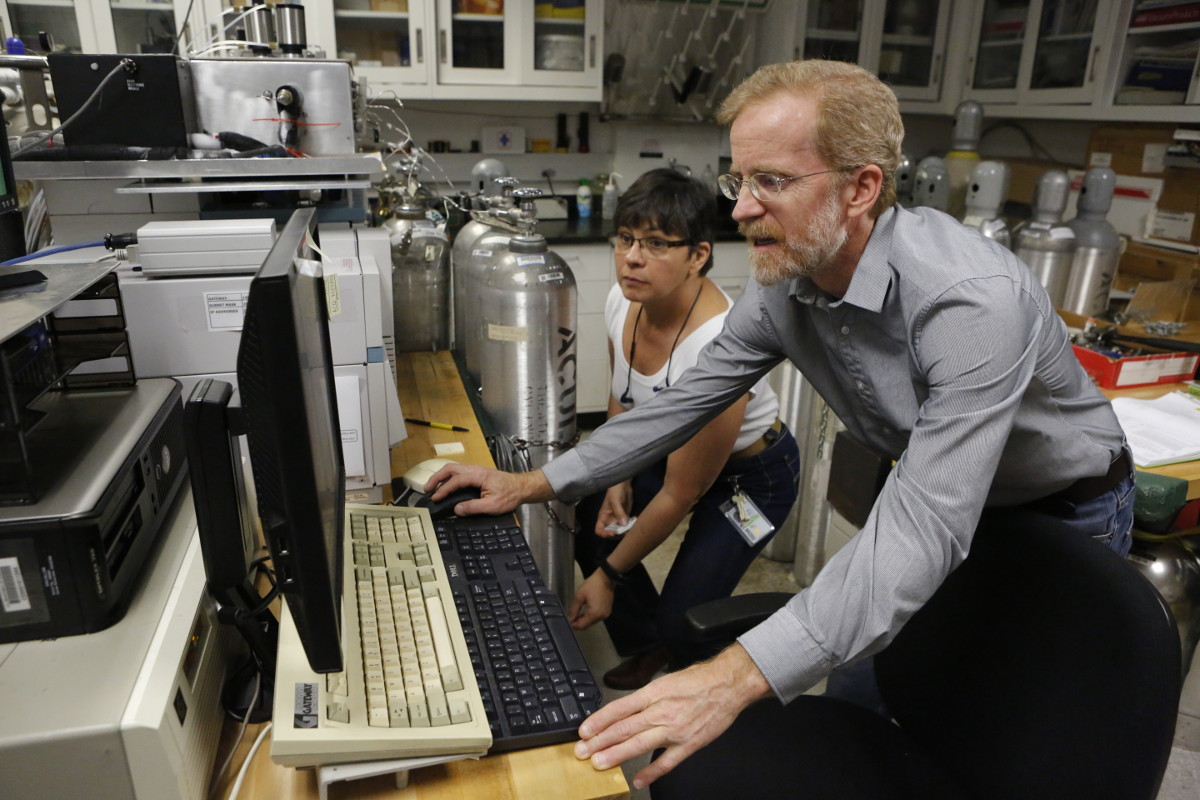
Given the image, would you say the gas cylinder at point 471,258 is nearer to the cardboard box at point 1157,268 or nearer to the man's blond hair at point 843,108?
the man's blond hair at point 843,108

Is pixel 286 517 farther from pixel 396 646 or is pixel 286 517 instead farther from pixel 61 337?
pixel 61 337

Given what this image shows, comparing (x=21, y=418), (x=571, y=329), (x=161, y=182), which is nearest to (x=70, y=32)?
(x=161, y=182)

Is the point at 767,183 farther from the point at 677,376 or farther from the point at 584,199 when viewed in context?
the point at 584,199

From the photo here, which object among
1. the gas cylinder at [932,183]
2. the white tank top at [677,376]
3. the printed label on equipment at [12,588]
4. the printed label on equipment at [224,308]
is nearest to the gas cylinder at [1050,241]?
the gas cylinder at [932,183]

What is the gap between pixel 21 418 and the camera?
0.73m

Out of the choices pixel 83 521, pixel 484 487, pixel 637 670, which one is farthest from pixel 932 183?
pixel 83 521

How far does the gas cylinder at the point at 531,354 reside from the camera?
5.35ft

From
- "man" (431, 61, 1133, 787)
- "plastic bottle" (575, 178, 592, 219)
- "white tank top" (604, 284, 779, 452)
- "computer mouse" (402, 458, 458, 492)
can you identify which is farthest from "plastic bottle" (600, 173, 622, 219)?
"computer mouse" (402, 458, 458, 492)

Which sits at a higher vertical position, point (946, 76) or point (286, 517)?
point (946, 76)

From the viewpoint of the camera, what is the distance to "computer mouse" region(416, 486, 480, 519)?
1151mm

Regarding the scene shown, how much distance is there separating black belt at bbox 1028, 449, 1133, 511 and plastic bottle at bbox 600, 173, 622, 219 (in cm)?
265

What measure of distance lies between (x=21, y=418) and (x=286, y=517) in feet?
1.07

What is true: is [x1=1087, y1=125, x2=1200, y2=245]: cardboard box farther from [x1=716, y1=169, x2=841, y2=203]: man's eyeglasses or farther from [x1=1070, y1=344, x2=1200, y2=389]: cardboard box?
[x1=716, y1=169, x2=841, y2=203]: man's eyeglasses

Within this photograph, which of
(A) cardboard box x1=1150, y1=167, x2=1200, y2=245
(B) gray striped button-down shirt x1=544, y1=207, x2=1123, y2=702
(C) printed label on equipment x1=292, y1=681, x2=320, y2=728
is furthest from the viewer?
(A) cardboard box x1=1150, y1=167, x2=1200, y2=245
